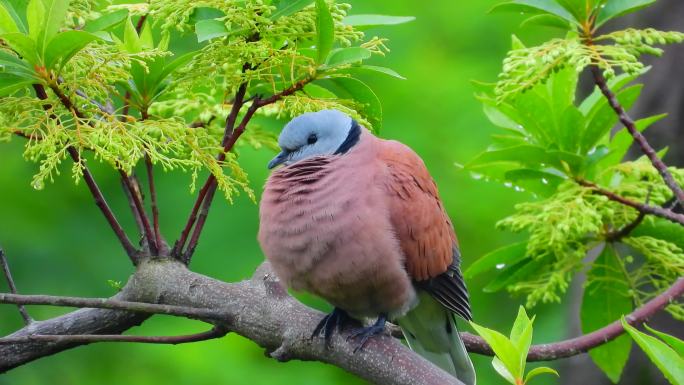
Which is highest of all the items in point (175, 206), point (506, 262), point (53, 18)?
point (53, 18)

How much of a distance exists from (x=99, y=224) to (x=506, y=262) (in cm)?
382

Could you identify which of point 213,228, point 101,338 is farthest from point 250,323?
point 213,228

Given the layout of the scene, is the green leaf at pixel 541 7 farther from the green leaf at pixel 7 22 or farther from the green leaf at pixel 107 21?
the green leaf at pixel 7 22

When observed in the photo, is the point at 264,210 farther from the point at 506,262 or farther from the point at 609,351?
the point at 609,351

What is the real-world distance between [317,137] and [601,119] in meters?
0.69

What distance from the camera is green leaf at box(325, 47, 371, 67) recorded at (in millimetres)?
1851

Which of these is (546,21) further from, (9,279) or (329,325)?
(9,279)

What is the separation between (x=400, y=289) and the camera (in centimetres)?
221

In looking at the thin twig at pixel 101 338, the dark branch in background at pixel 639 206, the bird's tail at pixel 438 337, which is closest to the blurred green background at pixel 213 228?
the bird's tail at pixel 438 337

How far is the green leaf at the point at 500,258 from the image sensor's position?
252 centimetres

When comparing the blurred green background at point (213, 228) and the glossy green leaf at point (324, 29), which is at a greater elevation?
the glossy green leaf at point (324, 29)

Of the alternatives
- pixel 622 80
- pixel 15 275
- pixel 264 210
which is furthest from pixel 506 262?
pixel 15 275

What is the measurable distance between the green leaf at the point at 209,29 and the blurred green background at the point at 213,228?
3226mm

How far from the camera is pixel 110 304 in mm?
1706
